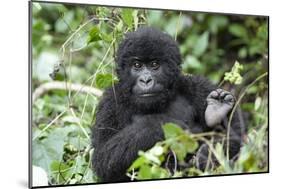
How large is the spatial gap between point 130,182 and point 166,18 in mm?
835

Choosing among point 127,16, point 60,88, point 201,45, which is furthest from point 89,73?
point 201,45

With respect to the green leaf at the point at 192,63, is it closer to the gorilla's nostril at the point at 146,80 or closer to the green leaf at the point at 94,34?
the gorilla's nostril at the point at 146,80

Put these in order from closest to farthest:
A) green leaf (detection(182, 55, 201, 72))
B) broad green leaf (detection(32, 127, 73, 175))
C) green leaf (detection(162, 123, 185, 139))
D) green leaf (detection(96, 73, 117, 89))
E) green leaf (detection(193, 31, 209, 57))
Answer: green leaf (detection(162, 123, 185, 139)) < broad green leaf (detection(32, 127, 73, 175)) < green leaf (detection(96, 73, 117, 89)) < green leaf (detection(182, 55, 201, 72)) < green leaf (detection(193, 31, 209, 57))

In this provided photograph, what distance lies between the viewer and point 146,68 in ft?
9.88

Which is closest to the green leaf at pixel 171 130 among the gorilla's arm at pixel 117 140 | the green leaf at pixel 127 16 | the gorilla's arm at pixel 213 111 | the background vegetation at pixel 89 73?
the background vegetation at pixel 89 73

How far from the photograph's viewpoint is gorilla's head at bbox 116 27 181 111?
2.99m

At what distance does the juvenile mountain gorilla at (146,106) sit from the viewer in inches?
118

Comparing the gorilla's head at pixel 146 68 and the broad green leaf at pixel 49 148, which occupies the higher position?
the gorilla's head at pixel 146 68

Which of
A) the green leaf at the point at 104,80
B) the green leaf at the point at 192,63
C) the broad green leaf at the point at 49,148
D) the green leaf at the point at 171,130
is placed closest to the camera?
the green leaf at the point at 171,130

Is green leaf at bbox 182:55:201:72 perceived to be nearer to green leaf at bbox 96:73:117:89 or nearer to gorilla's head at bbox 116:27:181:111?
gorilla's head at bbox 116:27:181:111

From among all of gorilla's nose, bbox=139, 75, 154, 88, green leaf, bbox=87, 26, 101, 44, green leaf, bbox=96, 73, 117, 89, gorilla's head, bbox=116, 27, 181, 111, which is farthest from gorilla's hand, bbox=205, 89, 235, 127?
green leaf, bbox=87, 26, 101, 44

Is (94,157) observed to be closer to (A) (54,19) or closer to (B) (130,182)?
(B) (130,182)

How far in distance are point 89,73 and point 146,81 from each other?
43 cm

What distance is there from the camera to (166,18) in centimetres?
321
